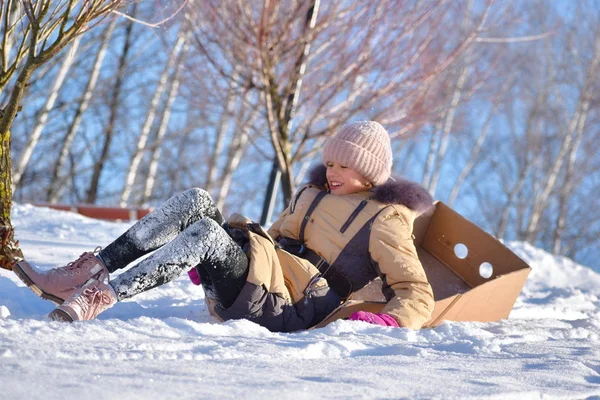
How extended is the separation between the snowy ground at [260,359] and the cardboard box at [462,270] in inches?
6.7

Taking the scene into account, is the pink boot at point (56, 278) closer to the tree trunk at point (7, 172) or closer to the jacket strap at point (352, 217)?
the tree trunk at point (7, 172)

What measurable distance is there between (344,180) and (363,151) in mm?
162

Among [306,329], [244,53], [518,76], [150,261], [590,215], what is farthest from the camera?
[590,215]

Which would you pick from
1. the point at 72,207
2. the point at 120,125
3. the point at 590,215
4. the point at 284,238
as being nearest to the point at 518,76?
the point at 590,215

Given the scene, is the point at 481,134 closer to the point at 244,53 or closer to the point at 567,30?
the point at 567,30

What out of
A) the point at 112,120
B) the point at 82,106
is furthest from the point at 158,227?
the point at 112,120

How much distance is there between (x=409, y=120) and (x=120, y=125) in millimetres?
8076

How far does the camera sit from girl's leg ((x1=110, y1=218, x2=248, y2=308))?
270 cm

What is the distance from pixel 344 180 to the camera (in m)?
3.56

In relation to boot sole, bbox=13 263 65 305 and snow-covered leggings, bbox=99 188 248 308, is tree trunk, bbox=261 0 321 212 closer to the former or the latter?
snow-covered leggings, bbox=99 188 248 308

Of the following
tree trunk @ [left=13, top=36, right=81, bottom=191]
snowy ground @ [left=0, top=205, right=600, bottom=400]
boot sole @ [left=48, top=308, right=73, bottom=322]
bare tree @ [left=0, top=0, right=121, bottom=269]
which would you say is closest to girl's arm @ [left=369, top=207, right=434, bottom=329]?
snowy ground @ [left=0, top=205, right=600, bottom=400]

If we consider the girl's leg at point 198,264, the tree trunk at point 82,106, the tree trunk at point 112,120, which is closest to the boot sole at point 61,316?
the girl's leg at point 198,264

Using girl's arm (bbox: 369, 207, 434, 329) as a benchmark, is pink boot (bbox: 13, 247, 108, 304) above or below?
below

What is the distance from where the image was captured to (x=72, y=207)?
328 inches
